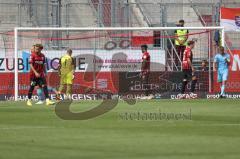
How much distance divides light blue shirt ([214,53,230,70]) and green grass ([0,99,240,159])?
1098cm

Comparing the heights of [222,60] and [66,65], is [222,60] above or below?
above

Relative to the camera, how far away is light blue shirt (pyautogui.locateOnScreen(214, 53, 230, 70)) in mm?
29828

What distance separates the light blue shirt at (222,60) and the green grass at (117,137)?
10976 millimetres

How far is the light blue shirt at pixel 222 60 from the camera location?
97.9 ft

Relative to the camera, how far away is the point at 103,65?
30906 mm

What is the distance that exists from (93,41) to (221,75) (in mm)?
5815

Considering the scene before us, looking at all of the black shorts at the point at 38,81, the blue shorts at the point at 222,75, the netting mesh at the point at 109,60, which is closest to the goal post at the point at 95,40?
the netting mesh at the point at 109,60

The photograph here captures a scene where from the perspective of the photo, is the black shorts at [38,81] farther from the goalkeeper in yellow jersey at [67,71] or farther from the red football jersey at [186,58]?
the red football jersey at [186,58]

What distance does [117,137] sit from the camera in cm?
1255

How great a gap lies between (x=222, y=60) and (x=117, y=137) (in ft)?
58.8

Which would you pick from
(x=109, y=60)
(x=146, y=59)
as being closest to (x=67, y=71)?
(x=109, y=60)

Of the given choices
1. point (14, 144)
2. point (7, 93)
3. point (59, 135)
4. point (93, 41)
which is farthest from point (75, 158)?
point (93, 41)

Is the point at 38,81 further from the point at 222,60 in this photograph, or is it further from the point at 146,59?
the point at 222,60

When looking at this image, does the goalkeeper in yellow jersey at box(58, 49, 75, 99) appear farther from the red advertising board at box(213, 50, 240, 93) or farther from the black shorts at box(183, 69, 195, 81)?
the red advertising board at box(213, 50, 240, 93)
